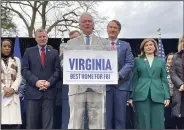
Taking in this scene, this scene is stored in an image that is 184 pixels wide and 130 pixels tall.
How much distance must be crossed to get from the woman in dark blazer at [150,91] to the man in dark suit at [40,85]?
116 cm

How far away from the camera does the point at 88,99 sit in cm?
481

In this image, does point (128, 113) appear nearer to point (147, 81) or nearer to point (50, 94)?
point (147, 81)

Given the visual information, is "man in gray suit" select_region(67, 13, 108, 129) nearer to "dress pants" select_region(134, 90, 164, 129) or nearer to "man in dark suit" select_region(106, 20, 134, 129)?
"man in dark suit" select_region(106, 20, 134, 129)

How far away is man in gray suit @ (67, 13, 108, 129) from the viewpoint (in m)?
4.76

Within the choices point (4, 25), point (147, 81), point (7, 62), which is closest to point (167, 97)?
point (147, 81)

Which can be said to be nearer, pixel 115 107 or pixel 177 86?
pixel 115 107

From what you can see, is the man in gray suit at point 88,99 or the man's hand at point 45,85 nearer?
the man in gray suit at point 88,99

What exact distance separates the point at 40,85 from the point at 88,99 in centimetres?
74

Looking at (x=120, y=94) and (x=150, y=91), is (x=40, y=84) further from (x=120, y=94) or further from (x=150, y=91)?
(x=150, y=91)

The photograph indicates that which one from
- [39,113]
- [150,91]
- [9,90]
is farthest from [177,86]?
[9,90]

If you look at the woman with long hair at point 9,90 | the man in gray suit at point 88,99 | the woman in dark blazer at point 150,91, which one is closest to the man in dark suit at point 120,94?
the woman in dark blazer at point 150,91

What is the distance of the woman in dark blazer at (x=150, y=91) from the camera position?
512 centimetres

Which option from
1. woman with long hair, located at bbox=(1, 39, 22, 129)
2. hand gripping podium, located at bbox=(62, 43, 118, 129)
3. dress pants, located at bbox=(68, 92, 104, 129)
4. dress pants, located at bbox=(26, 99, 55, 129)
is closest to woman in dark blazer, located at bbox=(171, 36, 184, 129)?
hand gripping podium, located at bbox=(62, 43, 118, 129)

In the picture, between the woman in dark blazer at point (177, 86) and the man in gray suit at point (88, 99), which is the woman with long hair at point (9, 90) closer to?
the man in gray suit at point (88, 99)
